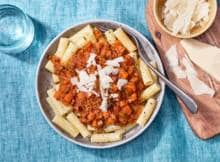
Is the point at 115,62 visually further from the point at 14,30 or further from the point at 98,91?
the point at 14,30

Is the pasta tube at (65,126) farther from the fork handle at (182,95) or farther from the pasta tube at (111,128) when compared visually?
the fork handle at (182,95)

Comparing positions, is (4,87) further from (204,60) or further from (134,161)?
(204,60)

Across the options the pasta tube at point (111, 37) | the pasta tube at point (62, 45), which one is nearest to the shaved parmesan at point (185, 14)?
the pasta tube at point (111, 37)

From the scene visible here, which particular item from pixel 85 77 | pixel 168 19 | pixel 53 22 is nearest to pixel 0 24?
pixel 53 22

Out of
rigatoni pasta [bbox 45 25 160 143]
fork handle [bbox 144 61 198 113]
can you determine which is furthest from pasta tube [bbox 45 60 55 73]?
fork handle [bbox 144 61 198 113]

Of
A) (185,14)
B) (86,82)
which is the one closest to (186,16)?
(185,14)
